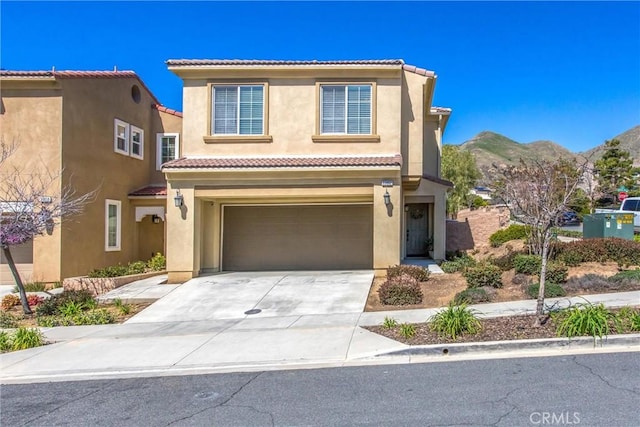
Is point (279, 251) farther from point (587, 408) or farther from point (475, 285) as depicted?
point (587, 408)

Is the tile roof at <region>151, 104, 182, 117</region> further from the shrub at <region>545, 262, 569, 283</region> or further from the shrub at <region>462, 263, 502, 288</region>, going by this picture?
the shrub at <region>545, 262, 569, 283</region>

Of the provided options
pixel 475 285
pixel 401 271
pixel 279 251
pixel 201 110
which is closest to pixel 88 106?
pixel 201 110

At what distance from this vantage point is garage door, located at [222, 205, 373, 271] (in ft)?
56.7

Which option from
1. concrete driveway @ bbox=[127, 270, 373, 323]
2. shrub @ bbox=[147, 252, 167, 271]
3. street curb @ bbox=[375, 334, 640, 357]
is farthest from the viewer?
shrub @ bbox=[147, 252, 167, 271]

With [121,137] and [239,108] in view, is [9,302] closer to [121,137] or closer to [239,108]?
[121,137]

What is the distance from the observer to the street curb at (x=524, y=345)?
24.0 ft

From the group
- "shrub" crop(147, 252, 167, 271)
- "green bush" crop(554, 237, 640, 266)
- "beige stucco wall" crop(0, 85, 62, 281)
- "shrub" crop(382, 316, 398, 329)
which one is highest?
"beige stucco wall" crop(0, 85, 62, 281)

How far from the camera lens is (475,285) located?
12.0 metres

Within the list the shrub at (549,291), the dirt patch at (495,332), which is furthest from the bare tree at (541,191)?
the shrub at (549,291)

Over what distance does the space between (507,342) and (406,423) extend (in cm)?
313

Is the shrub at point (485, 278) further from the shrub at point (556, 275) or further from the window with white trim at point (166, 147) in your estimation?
the window with white trim at point (166, 147)

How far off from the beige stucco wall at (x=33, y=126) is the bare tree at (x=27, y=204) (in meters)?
0.16

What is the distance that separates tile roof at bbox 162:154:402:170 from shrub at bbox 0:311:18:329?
5.60m

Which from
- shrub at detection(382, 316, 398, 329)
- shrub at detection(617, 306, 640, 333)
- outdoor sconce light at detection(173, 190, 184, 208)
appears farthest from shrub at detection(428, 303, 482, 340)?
outdoor sconce light at detection(173, 190, 184, 208)
